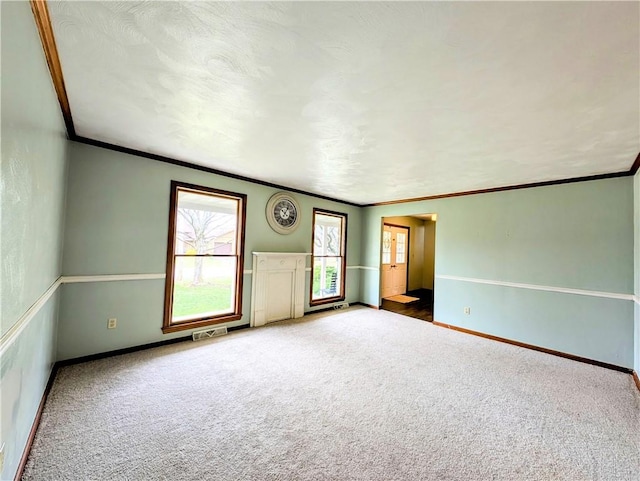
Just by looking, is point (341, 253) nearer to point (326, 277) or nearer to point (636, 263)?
point (326, 277)

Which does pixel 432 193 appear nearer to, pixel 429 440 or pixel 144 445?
pixel 429 440

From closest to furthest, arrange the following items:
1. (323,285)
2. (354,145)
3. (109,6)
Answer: (109,6) < (354,145) < (323,285)

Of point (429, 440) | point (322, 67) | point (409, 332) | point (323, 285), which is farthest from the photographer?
point (323, 285)

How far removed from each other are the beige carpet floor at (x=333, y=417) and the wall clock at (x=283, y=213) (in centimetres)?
205

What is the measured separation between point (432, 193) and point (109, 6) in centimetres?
453

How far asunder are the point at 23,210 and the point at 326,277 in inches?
186

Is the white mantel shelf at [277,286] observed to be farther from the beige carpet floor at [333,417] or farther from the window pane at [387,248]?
the window pane at [387,248]

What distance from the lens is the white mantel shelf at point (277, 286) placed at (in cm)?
420

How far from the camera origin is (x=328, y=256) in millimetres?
5559

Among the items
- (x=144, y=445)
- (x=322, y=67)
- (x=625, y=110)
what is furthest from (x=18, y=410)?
(x=625, y=110)

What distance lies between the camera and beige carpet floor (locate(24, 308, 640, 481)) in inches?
62.6

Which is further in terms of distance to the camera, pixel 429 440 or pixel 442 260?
pixel 442 260

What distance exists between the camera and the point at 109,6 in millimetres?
1165

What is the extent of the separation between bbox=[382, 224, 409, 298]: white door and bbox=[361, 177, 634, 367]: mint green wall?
2.35 metres
